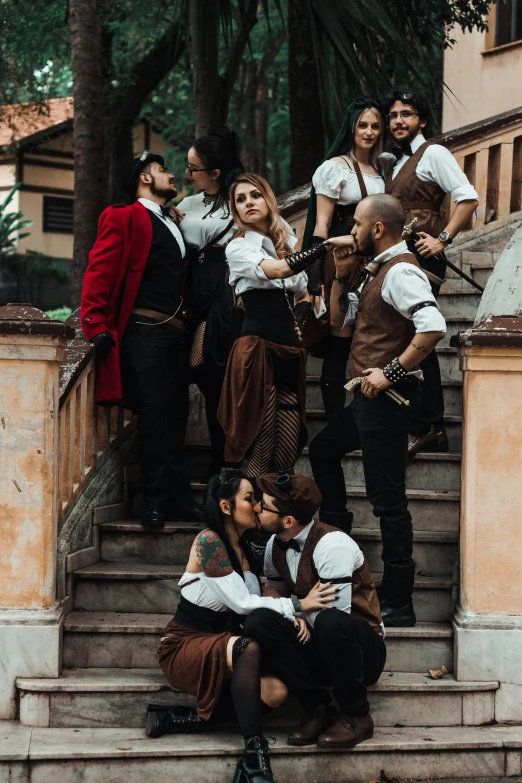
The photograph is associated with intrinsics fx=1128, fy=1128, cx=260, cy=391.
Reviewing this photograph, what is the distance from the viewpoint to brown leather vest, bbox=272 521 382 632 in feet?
15.5

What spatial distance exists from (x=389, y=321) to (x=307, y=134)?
618cm

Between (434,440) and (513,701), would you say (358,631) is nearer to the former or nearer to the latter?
(513,701)

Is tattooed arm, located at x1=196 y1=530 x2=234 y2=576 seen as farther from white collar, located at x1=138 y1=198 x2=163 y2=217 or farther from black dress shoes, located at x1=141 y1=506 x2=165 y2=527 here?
white collar, located at x1=138 y1=198 x2=163 y2=217

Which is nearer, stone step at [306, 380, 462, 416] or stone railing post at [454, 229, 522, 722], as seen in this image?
stone railing post at [454, 229, 522, 722]

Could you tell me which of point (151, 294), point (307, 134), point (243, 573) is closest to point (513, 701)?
point (243, 573)

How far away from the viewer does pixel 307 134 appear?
10.9 m

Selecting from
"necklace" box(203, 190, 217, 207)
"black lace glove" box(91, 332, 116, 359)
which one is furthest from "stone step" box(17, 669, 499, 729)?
"necklace" box(203, 190, 217, 207)

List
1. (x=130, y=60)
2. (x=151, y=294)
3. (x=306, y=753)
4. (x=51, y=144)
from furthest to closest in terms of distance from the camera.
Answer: (x=51, y=144) → (x=130, y=60) → (x=151, y=294) → (x=306, y=753)

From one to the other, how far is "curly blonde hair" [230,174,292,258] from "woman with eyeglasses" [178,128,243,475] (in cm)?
51

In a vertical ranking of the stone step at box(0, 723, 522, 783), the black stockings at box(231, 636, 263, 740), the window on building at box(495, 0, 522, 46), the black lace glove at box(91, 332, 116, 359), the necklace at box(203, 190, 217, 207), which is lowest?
the stone step at box(0, 723, 522, 783)

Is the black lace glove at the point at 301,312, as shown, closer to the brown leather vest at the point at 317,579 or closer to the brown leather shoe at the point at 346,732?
the brown leather vest at the point at 317,579

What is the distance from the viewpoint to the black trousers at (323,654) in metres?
4.55

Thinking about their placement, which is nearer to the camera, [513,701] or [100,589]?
[513,701]

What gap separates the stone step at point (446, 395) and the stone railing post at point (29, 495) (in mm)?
2228
